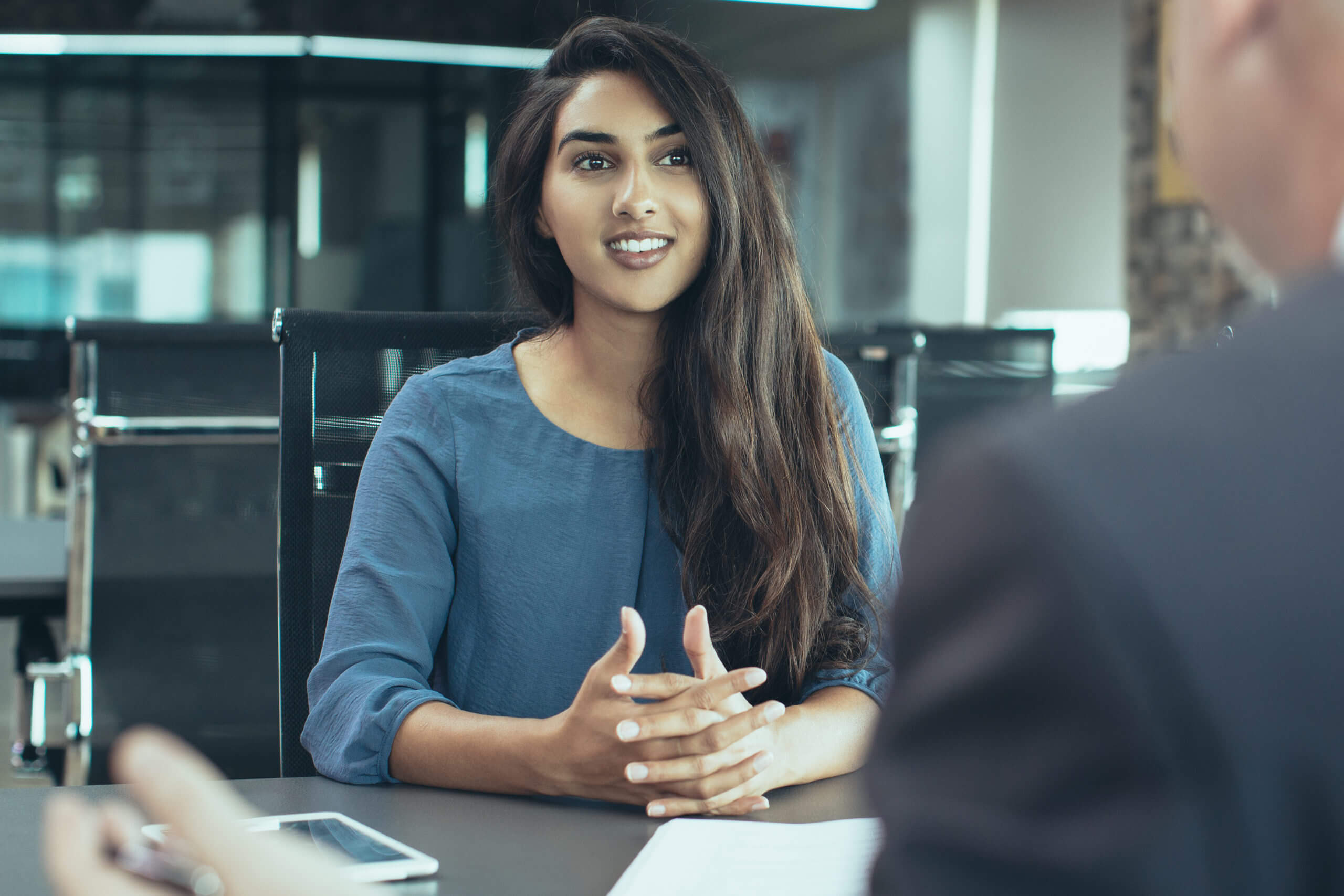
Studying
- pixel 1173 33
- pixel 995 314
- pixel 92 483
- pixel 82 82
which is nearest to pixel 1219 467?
pixel 1173 33

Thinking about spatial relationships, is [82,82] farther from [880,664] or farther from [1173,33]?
[1173,33]

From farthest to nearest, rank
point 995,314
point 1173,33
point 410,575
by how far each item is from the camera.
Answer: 1. point 995,314
2. point 410,575
3. point 1173,33

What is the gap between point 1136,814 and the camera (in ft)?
0.83

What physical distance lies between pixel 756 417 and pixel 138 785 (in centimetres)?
94

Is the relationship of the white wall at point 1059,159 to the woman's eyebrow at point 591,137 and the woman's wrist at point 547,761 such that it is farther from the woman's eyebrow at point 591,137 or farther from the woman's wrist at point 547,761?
the woman's wrist at point 547,761

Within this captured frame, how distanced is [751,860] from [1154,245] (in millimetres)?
4369

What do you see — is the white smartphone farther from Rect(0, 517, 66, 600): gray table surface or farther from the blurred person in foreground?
Rect(0, 517, 66, 600): gray table surface

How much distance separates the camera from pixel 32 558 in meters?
2.08

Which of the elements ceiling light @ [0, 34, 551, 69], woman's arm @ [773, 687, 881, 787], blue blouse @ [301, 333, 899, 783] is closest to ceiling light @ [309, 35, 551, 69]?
ceiling light @ [0, 34, 551, 69]

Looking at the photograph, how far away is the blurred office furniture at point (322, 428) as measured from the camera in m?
1.22

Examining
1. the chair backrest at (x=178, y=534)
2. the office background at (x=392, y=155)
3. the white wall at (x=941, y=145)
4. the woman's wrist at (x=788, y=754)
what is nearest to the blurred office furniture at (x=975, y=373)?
the chair backrest at (x=178, y=534)

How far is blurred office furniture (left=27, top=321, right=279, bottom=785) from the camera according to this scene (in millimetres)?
1959

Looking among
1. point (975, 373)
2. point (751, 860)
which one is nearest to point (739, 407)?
point (751, 860)

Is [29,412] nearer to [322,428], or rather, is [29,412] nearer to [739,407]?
[322,428]
